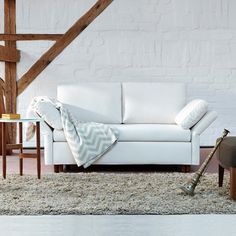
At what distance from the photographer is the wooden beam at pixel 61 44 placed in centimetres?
682

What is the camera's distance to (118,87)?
18.3 ft

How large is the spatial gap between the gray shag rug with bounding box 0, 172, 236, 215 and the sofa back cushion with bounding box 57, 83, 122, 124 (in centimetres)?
107

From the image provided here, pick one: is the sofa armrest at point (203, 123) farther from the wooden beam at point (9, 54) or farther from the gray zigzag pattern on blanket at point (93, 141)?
the wooden beam at point (9, 54)

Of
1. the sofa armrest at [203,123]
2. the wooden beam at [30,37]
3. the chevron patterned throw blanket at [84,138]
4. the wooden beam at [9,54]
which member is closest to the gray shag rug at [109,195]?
the chevron patterned throw blanket at [84,138]

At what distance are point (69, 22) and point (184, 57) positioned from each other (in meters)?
1.63

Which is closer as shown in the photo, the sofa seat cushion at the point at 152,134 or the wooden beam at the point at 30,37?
the sofa seat cushion at the point at 152,134

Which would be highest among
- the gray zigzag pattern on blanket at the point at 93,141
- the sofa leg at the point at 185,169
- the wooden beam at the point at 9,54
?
the wooden beam at the point at 9,54

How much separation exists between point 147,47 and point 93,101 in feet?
5.90

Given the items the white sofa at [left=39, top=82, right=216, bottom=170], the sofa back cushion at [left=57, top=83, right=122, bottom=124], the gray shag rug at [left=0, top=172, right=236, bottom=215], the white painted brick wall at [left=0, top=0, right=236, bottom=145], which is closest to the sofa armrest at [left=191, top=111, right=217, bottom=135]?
the white sofa at [left=39, top=82, right=216, bottom=170]

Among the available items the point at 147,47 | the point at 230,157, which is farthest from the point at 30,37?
the point at 230,157

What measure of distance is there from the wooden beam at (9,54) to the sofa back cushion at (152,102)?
1.79 metres

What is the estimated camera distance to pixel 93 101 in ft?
17.9

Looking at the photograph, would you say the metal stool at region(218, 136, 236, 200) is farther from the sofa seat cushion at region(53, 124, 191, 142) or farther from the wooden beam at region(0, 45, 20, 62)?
the wooden beam at region(0, 45, 20, 62)

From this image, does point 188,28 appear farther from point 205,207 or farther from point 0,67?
point 205,207
